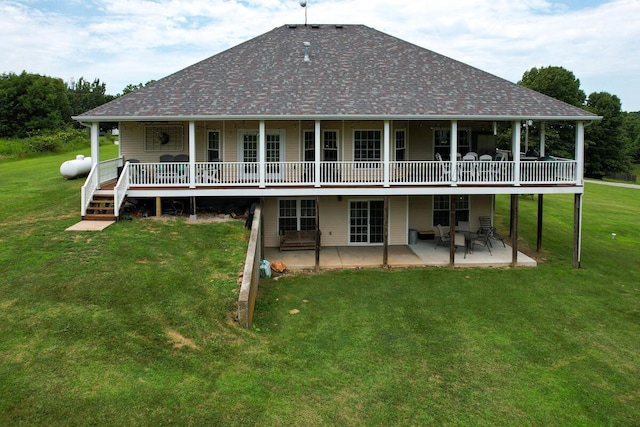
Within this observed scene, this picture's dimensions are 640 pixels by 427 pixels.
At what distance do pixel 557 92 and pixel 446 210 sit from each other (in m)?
42.5

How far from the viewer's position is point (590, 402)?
8469mm

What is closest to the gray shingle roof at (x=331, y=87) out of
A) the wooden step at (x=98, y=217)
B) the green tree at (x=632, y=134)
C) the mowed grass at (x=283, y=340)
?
the wooden step at (x=98, y=217)

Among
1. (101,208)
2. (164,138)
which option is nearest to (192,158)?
(164,138)

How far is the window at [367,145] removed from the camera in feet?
61.9

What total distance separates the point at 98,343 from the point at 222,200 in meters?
10.1

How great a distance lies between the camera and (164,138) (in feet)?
59.7

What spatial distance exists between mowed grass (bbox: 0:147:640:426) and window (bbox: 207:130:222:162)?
3729 millimetres

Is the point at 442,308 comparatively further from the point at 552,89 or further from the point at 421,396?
the point at 552,89

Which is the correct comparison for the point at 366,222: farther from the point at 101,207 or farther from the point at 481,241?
the point at 101,207

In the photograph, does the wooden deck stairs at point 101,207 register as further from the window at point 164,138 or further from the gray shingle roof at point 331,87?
the window at point 164,138

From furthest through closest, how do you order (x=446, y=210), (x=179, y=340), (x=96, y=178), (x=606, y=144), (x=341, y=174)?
(x=606, y=144) < (x=446, y=210) < (x=341, y=174) < (x=96, y=178) < (x=179, y=340)

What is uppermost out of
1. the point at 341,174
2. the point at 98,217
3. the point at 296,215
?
the point at 341,174

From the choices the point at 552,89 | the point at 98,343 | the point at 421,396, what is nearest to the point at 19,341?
the point at 98,343

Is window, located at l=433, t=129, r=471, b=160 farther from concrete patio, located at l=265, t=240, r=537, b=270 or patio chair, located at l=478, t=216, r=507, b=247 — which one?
concrete patio, located at l=265, t=240, r=537, b=270
